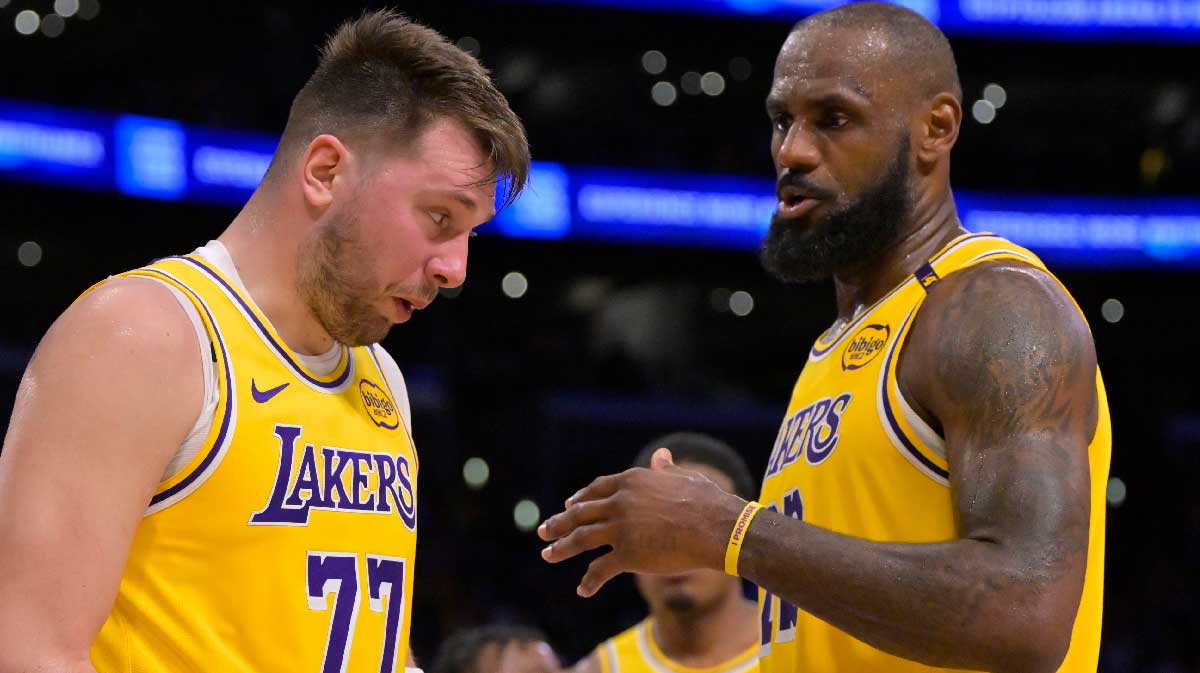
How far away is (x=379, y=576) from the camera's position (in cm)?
283

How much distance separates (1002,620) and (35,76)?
38.3 ft

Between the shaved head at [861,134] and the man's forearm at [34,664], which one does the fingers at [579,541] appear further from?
the shaved head at [861,134]

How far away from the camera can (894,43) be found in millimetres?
3584

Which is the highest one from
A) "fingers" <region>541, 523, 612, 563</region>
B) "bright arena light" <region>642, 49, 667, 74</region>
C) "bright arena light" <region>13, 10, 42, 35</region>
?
"bright arena light" <region>642, 49, 667, 74</region>

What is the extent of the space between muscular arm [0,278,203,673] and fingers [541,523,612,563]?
83 centimetres

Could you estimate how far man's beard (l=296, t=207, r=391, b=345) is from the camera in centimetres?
285

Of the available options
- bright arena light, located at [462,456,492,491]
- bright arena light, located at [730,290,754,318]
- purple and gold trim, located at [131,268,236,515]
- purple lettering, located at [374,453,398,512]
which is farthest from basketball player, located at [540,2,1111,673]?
bright arena light, located at [730,290,754,318]

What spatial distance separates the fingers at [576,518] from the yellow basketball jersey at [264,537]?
32 cm

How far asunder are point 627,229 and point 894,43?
1048 cm

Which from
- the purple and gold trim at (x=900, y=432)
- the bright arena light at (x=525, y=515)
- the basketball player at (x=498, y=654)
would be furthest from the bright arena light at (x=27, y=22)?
the purple and gold trim at (x=900, y=432)

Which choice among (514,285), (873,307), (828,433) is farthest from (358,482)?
(514,285)

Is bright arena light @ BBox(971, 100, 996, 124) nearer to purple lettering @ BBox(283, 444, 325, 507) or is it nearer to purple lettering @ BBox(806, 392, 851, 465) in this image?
purple lettering @ BBox(806, 392, 851, 465)

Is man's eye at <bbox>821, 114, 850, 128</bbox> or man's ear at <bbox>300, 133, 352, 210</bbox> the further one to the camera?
man's eye at <bbox>821, 114, 850, 128</bbox>

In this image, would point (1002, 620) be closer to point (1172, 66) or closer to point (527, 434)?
point (527, 434)
